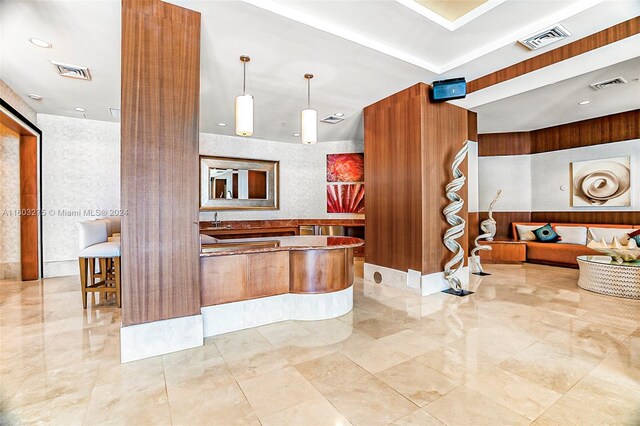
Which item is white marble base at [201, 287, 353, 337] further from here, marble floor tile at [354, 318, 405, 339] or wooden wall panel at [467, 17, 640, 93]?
wooden wall panel at [467, 17, 640, 93]

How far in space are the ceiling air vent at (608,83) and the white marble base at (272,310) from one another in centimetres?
457

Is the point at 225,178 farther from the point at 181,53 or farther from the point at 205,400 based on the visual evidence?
the point at 205,400

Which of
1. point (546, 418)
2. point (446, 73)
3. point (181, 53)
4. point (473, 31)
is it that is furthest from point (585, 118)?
point (181, 53)

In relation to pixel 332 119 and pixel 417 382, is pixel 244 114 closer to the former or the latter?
pixel 417 382

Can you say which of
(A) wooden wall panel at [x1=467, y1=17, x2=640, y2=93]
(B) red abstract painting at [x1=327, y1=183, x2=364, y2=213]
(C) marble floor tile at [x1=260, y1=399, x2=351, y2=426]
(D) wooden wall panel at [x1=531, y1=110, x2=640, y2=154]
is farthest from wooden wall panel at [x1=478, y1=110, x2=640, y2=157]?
(C) marble floor tile at [x1=260, y1=399, x2=351, y2=426]

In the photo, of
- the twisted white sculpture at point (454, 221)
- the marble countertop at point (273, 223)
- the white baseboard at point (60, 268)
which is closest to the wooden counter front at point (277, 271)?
the twisted white sculpture at point (454, 221)

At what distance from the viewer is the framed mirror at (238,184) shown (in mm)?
6434

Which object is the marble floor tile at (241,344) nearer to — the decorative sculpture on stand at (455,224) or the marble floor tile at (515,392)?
the marble floor tile at (515,392)

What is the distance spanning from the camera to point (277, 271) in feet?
10.2

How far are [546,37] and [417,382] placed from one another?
3.63m

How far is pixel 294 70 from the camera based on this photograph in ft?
12.1

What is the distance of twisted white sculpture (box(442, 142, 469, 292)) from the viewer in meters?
4.02

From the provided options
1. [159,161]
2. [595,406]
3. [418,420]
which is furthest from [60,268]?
[595,406]

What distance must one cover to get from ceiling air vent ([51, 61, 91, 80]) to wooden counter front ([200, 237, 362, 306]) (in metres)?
2.93
